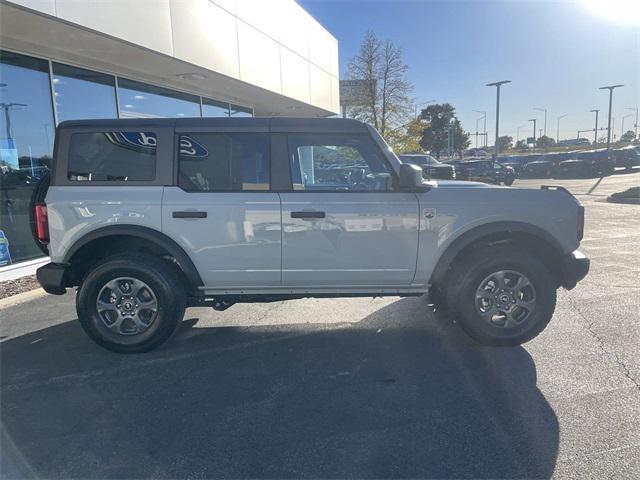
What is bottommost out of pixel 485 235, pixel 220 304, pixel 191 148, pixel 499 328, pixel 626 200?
pixel 499 328

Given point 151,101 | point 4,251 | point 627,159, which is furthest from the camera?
point 627,159

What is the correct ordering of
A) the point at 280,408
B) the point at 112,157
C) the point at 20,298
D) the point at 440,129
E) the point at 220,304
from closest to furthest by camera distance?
the point at 280,408
the point at 112,157
the point at 220,304
the point at 20,298
the point at 440,129

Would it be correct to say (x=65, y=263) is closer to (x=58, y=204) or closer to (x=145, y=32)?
(x=58, y=204)

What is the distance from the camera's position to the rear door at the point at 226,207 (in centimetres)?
373

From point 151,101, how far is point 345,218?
7630 mm

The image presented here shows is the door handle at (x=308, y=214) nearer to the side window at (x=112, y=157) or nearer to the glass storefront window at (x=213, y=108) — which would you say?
the side window at (x=112, y=157)

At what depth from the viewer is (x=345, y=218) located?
3727mm

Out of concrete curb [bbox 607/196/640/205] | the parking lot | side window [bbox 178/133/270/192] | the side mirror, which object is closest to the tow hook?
the parking lot

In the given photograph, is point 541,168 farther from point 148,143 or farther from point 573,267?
point 148,143

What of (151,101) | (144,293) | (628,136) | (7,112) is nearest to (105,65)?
(151,101)

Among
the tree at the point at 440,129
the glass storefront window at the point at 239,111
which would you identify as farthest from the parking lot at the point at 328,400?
the tree at the point at 440,129

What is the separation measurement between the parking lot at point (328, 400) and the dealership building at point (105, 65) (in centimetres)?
339

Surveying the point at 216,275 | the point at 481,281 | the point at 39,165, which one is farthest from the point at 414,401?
the point at 39,165

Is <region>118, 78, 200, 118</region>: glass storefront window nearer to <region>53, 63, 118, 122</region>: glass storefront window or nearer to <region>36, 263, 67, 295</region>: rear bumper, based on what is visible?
<region>53, 63, 118, 122</region>: glass storefront window
